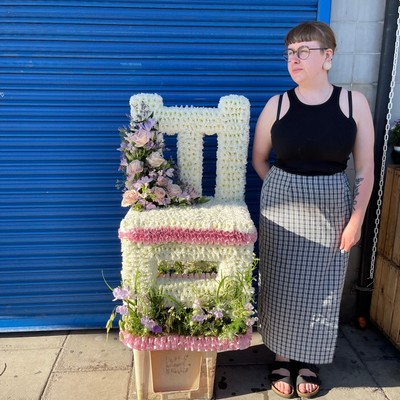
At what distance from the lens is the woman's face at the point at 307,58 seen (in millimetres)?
1966

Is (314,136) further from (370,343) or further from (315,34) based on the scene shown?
(370,343)

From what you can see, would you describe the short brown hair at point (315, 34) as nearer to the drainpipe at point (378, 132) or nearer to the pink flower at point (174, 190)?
the drainpipe at point (378, 132)

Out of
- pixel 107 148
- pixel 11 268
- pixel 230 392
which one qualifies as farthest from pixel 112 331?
pixel 107 148

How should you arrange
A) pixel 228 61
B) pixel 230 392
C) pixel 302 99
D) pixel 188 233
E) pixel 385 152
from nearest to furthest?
pixel 188 233
pixel 302 99
pixel 230 392
pixel 228 61
pixel 385 152

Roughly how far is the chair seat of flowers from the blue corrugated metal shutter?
0.41 meters

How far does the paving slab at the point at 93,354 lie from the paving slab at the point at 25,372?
0.08m

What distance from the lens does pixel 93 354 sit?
2.65m

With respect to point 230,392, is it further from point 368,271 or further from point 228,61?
point 228,61

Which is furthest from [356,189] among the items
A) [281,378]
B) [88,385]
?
[88,385]

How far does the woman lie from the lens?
2.01 meters

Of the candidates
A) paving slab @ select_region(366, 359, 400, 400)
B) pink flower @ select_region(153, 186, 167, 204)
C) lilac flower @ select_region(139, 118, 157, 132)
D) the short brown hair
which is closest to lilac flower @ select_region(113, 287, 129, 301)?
pink flower @ select_region(153, 186, 167, 204)

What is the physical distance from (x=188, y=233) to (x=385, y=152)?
157cm

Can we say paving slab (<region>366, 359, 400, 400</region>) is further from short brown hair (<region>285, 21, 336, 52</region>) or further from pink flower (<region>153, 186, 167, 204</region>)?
short brown hair (<region>285, 21, 336, 52</region>)

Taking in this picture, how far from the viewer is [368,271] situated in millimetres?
2902
